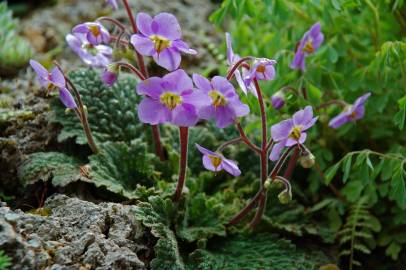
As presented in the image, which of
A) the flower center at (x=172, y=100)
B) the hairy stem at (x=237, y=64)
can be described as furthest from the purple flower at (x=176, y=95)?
the hairy stem at (x=237, y=64)

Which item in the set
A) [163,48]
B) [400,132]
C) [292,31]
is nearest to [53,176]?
[163,48]

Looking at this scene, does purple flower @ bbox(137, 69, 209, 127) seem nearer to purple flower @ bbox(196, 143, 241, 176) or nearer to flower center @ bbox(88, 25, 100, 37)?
purple flower @ bbox(196, 143, 241, 176)

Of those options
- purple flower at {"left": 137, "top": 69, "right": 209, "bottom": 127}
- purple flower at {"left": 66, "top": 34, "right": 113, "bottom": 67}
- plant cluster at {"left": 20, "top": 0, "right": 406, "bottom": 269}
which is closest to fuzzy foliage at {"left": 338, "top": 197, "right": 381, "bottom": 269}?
plant cluster at {"left": 20, "top": 0, "right": 406, "bottom": 269}

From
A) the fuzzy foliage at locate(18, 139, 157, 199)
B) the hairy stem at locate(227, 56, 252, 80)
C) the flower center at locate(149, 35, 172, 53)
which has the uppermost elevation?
the flower center at locate(149, 35, 172, 53)

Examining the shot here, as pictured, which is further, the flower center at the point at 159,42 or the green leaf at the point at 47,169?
the green leaf at the point at 47,169

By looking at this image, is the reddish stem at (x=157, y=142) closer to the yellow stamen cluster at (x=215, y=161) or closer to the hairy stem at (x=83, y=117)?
the hairy stem at (x=83, y=117)

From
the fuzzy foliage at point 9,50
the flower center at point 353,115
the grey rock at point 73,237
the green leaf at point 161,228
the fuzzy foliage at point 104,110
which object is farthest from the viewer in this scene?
the fuzzy foliage at point 9,50
